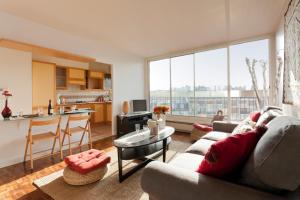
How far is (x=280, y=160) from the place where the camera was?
2.68ft

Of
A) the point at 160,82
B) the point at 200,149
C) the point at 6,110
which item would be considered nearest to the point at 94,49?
the point at 6,110

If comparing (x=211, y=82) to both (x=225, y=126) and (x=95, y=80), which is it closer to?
(x=225, y=126)

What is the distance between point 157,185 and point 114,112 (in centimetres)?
352

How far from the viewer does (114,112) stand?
4.48m

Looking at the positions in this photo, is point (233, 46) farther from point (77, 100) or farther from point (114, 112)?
point (77, 100)

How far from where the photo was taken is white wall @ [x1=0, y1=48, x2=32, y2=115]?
267 cm

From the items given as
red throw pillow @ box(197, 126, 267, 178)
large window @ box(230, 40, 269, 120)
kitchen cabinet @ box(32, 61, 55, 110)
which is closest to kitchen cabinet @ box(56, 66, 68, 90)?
kitchen cabinet @ box(32, 61, 55, 110)

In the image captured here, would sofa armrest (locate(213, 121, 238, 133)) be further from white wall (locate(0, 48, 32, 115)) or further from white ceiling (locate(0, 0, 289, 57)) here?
white wall (locate(0, 48, 32, 115))

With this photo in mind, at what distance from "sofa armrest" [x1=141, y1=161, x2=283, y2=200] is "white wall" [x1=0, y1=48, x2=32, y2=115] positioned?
2.87 meters

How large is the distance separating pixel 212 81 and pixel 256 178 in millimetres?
3722

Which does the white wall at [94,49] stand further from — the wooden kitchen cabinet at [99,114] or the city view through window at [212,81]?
the wooden kitchen cabinet at [99,114]

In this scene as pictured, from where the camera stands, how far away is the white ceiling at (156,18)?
2430 millimetres

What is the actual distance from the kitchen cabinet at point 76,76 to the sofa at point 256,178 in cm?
514

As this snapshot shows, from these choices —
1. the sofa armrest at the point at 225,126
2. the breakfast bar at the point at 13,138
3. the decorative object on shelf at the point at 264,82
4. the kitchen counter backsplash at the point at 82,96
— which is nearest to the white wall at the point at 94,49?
the breakfast bar at the point at 13,138
